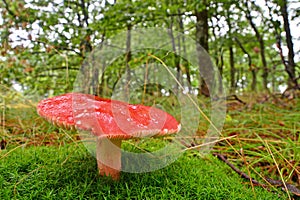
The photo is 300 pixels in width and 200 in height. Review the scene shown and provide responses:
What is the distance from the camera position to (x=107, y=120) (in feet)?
3.46

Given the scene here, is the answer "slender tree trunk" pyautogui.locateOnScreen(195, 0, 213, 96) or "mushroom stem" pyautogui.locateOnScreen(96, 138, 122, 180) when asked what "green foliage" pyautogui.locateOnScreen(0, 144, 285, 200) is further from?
"slender tree trunk" pyautogui.locateOnScreen(195, 0, 213, 96)

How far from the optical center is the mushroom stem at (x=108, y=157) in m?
1.27

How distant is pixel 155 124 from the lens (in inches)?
44.6

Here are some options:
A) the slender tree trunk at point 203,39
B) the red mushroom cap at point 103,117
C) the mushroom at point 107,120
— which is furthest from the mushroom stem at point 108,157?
the slender tree trunk at point 203,39

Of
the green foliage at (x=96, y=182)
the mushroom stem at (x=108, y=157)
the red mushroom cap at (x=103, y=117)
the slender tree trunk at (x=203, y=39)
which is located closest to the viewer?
the red mushroom cap at (x=103, y=117)

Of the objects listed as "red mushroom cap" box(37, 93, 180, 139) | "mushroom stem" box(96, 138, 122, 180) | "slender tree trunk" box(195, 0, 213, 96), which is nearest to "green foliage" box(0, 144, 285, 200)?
"mushroom stem" box(96, 138, 122, 180)

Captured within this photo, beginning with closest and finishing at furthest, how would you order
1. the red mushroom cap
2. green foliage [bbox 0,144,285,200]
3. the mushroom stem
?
the red mushroom cap, green foliage [bbox 0,144,285,200], the mushroom stem

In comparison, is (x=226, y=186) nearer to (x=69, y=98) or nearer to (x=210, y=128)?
(x=69, y=98)

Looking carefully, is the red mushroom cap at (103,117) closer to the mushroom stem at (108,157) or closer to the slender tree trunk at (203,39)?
the mushroom stem at (108,157)

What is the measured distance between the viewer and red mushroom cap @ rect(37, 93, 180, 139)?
1022mm

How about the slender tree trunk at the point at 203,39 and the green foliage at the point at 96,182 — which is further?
the slender tree trunk at the point at 203,39

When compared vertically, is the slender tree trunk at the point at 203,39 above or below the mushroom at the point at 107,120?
above

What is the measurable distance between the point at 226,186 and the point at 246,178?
32cm

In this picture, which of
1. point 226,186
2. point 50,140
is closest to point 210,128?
point 226,186
